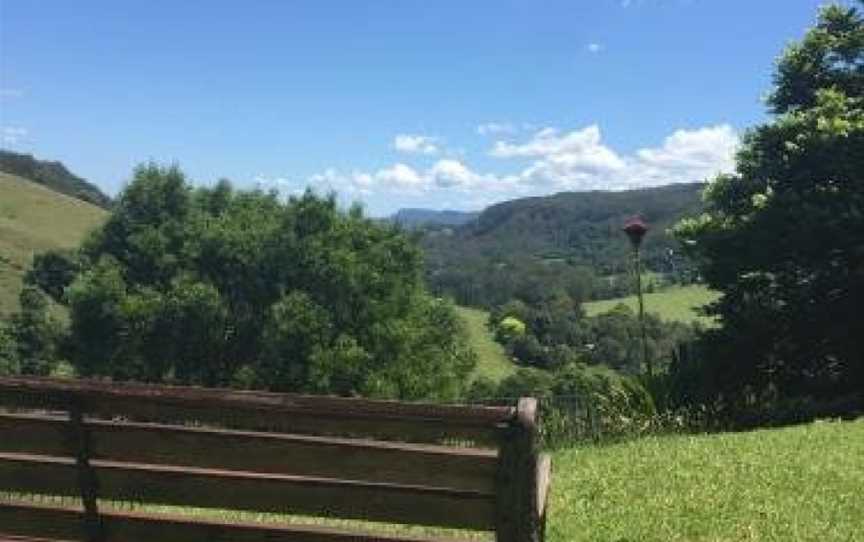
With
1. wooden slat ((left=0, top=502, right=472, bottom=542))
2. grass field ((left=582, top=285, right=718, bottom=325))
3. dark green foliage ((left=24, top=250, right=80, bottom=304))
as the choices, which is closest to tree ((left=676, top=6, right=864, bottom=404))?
wooden slat ((left=0, top=502, right=472, bottom=542))

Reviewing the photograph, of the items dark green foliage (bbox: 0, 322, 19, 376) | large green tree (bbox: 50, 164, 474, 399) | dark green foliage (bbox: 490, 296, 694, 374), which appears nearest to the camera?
large green tree (bbox: 50, 164, 474, 399)

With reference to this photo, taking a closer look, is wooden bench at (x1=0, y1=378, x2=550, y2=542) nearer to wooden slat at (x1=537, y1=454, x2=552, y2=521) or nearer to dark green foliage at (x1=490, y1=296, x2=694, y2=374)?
wooden slat at (x1=537, y1=454, x2=552, y2=521)

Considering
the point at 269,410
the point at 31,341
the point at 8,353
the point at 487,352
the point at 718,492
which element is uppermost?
the point at 269,410

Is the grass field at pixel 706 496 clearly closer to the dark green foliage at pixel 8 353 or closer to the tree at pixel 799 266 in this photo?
the tree at pixel 799 266

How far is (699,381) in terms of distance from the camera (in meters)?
25.4

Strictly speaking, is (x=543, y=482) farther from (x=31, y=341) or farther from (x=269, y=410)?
(x=31, y=341)

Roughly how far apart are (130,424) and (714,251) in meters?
24.7

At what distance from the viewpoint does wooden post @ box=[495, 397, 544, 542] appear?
4578mm

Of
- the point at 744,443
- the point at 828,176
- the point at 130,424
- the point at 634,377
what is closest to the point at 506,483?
the point at 130,424

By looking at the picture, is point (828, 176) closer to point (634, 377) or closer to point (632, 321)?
point (634, 377)

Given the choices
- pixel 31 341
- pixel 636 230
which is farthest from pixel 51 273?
pixel 636 230

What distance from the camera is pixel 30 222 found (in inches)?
6147

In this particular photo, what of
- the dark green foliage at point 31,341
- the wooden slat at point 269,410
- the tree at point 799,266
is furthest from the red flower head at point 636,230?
the dark green foliage at point 31,341

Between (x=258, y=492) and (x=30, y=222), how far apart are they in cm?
16174
